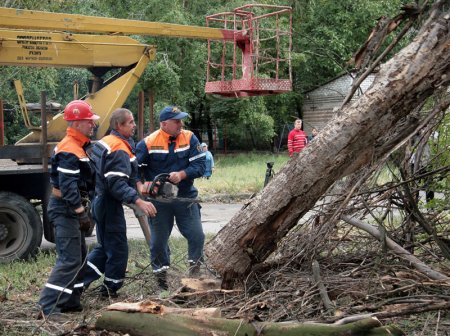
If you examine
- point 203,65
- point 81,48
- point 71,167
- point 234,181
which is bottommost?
point 234,181

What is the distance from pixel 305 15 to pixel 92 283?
21416 millimetres

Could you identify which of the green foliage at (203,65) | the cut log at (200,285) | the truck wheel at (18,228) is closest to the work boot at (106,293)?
the cut log at (200,285)

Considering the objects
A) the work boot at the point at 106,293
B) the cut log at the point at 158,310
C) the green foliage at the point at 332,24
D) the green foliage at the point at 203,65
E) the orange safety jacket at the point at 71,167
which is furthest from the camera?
the green foliage at the point at 332,24

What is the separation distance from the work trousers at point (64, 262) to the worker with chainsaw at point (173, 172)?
104cm

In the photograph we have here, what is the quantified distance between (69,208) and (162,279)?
100cm

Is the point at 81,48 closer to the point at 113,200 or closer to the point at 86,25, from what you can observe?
the point at 86,25

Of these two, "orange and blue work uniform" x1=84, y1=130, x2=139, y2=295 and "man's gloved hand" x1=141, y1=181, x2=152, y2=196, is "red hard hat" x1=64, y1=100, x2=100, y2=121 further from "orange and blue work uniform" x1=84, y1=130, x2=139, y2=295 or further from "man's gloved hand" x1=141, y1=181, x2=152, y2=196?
"man's gloved hand" x1=141, y1=181, x2=152, y2=196

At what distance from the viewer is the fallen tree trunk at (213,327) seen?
4.21 metres

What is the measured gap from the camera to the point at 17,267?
8.32 meters

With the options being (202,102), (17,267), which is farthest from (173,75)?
(17,267)

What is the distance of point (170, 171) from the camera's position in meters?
7.29

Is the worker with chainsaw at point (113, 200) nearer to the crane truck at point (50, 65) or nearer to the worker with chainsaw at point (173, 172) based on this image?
the worker with chainsaw at point (173, 172)

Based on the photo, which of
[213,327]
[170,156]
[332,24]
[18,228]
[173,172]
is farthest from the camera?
[332,24]

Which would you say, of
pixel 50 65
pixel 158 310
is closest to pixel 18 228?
pixel 50 65
